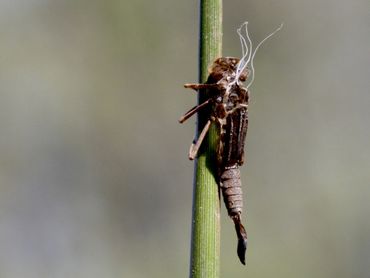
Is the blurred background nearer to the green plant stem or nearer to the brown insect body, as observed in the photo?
the brown insect body

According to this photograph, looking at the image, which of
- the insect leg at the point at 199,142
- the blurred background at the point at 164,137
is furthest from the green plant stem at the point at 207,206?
the blurred background at the point at 164,137

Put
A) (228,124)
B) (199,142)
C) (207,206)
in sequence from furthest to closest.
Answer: (228,124) < (199,142) < (207,206)

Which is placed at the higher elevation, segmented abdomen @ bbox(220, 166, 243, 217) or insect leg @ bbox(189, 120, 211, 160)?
insect leg @ bbox(189, 120, 211, 160)

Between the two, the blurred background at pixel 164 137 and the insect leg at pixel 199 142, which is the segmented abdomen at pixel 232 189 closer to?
the insect leg at pixel 199 142

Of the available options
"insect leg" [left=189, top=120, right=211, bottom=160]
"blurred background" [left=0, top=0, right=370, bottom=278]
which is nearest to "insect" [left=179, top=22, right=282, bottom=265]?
"insect leg" [left=189, top=120, right=211, bottom=160]

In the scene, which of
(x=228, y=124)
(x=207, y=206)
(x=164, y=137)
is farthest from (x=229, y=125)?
(x=164, y=137)

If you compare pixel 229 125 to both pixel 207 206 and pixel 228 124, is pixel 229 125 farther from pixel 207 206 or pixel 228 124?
pixel 207 206

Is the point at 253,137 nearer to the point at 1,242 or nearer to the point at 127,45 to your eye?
the point at 127,45
